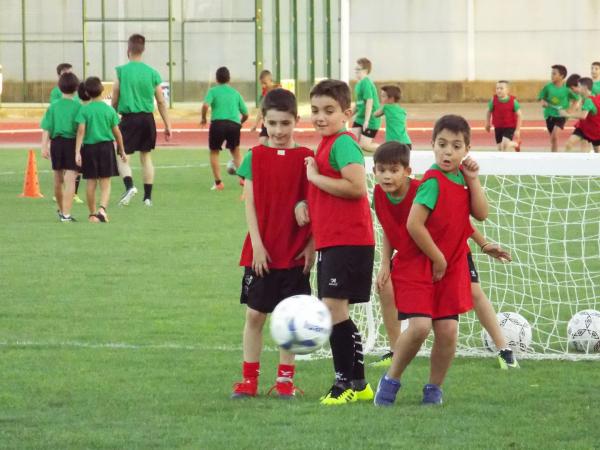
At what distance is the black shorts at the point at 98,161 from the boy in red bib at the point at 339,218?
9.03 m

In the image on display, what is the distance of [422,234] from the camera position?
6.45 m

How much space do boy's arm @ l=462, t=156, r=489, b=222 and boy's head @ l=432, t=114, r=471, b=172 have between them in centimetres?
5

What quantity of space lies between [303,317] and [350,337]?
0.54m

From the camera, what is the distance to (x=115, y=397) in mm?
6953

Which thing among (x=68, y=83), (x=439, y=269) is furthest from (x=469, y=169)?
(x=68, y=83)

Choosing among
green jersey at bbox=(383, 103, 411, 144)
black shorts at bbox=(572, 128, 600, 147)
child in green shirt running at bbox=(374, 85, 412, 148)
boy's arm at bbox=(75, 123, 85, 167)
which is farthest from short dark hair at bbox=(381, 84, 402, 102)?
boy's arm at bbox=(75, 123, 85, 167)

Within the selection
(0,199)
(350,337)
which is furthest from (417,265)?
(0,199)

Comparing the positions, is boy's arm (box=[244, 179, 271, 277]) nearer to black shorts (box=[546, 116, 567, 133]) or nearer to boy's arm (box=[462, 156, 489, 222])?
boy's arm (box=[462, 156, 489, 222])

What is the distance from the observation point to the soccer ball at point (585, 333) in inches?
326

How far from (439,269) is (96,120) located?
9.51m

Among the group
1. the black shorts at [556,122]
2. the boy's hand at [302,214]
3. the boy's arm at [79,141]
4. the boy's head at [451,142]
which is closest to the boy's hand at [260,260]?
the boy's hand at [302,214]

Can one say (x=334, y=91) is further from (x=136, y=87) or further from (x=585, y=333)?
(x=136, y=87)

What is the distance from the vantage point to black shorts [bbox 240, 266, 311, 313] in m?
6.83

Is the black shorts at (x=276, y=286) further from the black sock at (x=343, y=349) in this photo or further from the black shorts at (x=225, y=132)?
the black shorts at (x=225, y=132)
